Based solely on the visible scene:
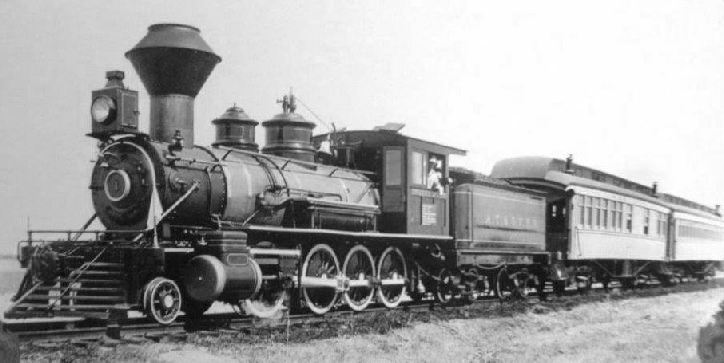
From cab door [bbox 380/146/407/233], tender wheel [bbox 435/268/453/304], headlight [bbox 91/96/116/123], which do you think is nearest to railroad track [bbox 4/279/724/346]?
cab door [bbox 380/146/407/233]

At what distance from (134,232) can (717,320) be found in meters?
7.07

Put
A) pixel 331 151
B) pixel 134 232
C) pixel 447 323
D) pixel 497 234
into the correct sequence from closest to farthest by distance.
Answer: pixel 134 232, pixel 447 323, pixel 331 151, pixel 497 234

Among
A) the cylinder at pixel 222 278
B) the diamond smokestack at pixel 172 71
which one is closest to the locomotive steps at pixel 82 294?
the cylinder at pixel 222 278

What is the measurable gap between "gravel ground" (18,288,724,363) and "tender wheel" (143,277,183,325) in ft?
1.83

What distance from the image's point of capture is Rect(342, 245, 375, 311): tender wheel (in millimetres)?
12688

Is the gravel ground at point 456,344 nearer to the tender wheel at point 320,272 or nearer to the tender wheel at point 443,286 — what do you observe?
the tender wheel at point 320,272

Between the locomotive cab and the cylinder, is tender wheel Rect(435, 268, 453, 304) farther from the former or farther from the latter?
the cylinder

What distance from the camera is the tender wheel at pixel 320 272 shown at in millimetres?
11898

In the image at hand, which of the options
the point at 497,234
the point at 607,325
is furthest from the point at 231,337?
the point at 497,234

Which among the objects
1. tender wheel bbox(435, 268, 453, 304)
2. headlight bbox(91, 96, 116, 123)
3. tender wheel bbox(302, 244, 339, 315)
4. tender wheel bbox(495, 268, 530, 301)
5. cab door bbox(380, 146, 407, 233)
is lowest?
tender wheel bbox(495, 268, 530, 301)

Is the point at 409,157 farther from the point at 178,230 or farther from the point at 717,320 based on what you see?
the point at 717,320

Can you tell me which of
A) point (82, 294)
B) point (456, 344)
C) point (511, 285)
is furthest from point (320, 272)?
point (511, 285)

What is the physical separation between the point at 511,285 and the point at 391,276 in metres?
5.06

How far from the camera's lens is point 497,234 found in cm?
1664
